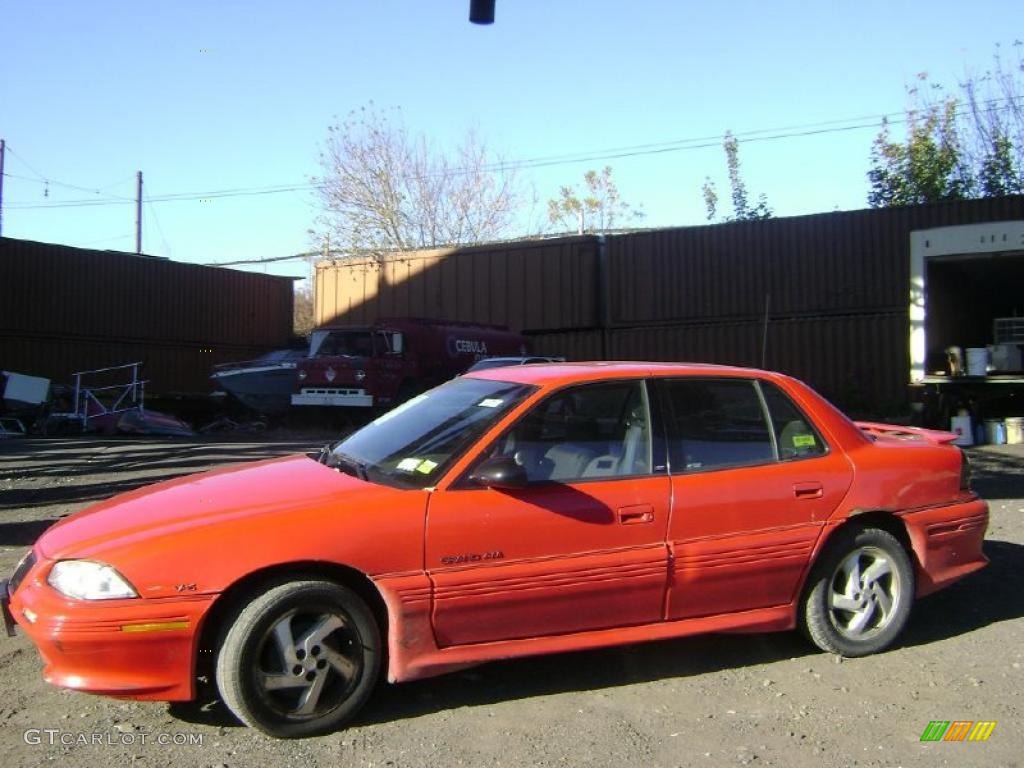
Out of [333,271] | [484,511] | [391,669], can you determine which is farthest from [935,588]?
[333,271]

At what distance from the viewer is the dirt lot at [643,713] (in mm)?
3045

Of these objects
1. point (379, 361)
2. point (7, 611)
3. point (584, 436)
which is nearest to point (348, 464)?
point (584, 436)

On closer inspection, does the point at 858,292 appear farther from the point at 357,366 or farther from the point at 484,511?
the point at 484,511

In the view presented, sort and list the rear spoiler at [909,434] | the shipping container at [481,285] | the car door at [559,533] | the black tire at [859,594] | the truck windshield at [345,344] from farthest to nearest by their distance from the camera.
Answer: the shipping container at [481,285], the truck windshield at [345,344], the rear spoiler at [909,434], the black tire at [859,594], the car door at [559,533]

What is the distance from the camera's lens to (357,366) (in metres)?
15.1

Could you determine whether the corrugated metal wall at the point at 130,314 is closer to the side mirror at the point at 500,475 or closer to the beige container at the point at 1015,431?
the beige container at the point at 1015,431

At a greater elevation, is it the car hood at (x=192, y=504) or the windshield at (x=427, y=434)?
the windshield at (x=427, y=434)

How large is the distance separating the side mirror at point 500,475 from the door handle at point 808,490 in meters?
1.37

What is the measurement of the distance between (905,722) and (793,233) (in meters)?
16.0

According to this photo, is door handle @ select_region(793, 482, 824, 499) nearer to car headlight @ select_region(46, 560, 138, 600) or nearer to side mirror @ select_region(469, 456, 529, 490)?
side mirror @ select_region(469, 456, 529, 490)

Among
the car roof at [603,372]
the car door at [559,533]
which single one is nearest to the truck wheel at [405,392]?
the car roof at [603,372]

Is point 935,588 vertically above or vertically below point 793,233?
below

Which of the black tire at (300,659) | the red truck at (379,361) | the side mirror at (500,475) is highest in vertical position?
the red truck at (379,361)

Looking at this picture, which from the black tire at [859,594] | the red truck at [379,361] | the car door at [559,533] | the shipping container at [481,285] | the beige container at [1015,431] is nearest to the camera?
the car door at [559,533]
